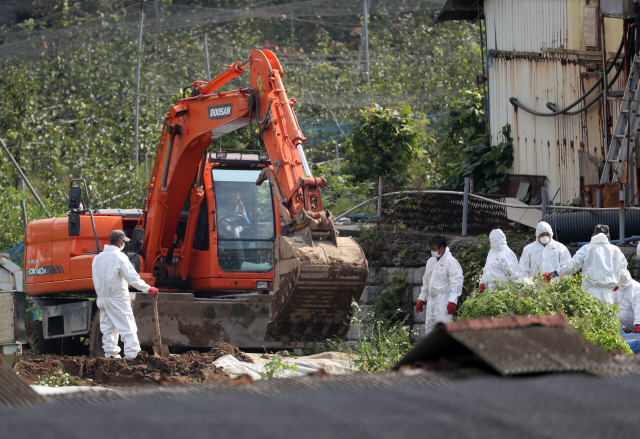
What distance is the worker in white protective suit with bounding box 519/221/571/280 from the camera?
9.95 m

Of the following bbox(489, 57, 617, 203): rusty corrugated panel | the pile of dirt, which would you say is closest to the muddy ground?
the pile of dirt

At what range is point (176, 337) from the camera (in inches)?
412

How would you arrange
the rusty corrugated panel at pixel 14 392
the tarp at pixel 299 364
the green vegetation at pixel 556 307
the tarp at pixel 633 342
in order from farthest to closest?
the tarp at pixel 299 364
the tarp at pixel 633 342
the green vegetation at pixel 556 307
the rusty corrugated panel at pixel 14 392

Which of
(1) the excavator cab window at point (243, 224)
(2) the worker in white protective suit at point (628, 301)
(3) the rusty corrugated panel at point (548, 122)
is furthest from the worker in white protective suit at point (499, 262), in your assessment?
(3) the rusty corrugated panel at point (548, 122)

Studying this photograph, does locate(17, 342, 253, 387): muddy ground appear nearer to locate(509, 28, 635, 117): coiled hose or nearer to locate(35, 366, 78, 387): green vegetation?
locate(35, 366, 78, 387): green vegetation

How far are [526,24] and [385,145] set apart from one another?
4.09 m

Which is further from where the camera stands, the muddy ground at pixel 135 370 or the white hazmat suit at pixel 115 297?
the white hazmat suit at pixel 115 297

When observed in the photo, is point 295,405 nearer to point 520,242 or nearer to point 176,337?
point 176,337

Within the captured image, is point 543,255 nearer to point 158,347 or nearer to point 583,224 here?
point 583,224

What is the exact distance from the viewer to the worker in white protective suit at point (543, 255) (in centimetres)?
995

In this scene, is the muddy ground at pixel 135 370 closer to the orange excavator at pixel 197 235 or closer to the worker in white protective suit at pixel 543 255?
the orange excavator at pixel 197 235

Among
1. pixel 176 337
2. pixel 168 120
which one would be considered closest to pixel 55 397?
pixel 176 337

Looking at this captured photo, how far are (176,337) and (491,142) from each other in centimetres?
883

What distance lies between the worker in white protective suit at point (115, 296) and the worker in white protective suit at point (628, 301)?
17.9ft
